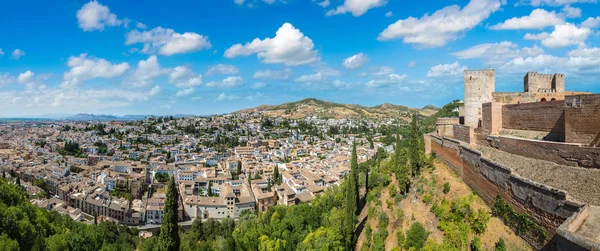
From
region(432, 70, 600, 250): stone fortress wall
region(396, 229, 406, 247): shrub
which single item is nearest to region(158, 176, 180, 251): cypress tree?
region(396, 229, 406, 247): shrub

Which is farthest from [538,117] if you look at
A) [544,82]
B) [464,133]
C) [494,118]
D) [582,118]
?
[544,82]

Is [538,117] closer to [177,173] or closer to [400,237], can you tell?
[400,237]

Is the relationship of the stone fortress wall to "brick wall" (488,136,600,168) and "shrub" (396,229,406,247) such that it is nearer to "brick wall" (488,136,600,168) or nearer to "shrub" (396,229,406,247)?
"brick wall" (488,136,600,168)

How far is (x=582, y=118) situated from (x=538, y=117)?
368cm

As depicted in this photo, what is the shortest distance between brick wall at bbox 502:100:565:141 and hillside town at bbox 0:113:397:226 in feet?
69.9

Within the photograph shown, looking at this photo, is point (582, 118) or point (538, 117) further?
point (538, 117)

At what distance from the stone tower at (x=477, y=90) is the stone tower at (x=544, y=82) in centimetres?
156

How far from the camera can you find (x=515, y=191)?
32.5ft

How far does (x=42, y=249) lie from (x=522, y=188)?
61.0 feet

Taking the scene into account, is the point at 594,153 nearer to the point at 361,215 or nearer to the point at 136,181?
the point at 361,215

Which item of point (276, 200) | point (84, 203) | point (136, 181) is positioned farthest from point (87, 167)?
point (276, 200)

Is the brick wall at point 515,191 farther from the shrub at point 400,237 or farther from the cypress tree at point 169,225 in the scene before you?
the cypress tree at point 169,225

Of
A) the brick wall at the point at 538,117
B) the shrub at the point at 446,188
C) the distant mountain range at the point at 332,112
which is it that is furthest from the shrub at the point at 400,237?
the distant mountain range at the point at 332,112

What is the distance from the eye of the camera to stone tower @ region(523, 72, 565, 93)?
57.8ft
